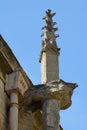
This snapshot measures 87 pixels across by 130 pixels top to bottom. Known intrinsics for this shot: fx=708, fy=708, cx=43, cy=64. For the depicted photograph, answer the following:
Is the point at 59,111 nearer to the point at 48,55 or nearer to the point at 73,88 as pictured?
the point at 73,88

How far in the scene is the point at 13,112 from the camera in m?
12.7

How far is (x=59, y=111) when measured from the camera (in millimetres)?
13234

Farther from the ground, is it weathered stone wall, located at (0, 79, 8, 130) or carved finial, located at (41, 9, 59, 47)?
carved finial, located at (41, 9, 59, 47)

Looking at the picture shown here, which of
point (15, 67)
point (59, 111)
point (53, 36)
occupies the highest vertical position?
point (53, 36)

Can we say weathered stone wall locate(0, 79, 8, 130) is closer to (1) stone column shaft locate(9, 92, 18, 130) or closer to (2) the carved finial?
(1) stone column shaft locate(9, 92, 18, 130)

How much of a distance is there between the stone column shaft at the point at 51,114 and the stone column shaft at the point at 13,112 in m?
0.60

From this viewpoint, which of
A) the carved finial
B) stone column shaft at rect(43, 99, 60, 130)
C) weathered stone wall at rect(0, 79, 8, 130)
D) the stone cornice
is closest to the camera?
weathered stone wall at rect(0, 79, 8, 130)

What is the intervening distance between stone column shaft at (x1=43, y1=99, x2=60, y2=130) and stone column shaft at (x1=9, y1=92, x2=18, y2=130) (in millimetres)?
597

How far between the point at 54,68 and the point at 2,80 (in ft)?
4.73

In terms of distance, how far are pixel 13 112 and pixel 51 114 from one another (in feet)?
2.56

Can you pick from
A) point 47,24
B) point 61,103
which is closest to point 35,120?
Result: point 61,103

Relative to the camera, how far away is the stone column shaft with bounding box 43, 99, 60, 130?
1288 cm

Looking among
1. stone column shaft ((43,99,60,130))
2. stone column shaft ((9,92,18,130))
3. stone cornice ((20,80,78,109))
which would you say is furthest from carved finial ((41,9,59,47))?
stone column shaft ((9,92,18,130))

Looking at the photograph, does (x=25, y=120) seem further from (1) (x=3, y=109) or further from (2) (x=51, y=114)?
(1) (x=3, y=109)
